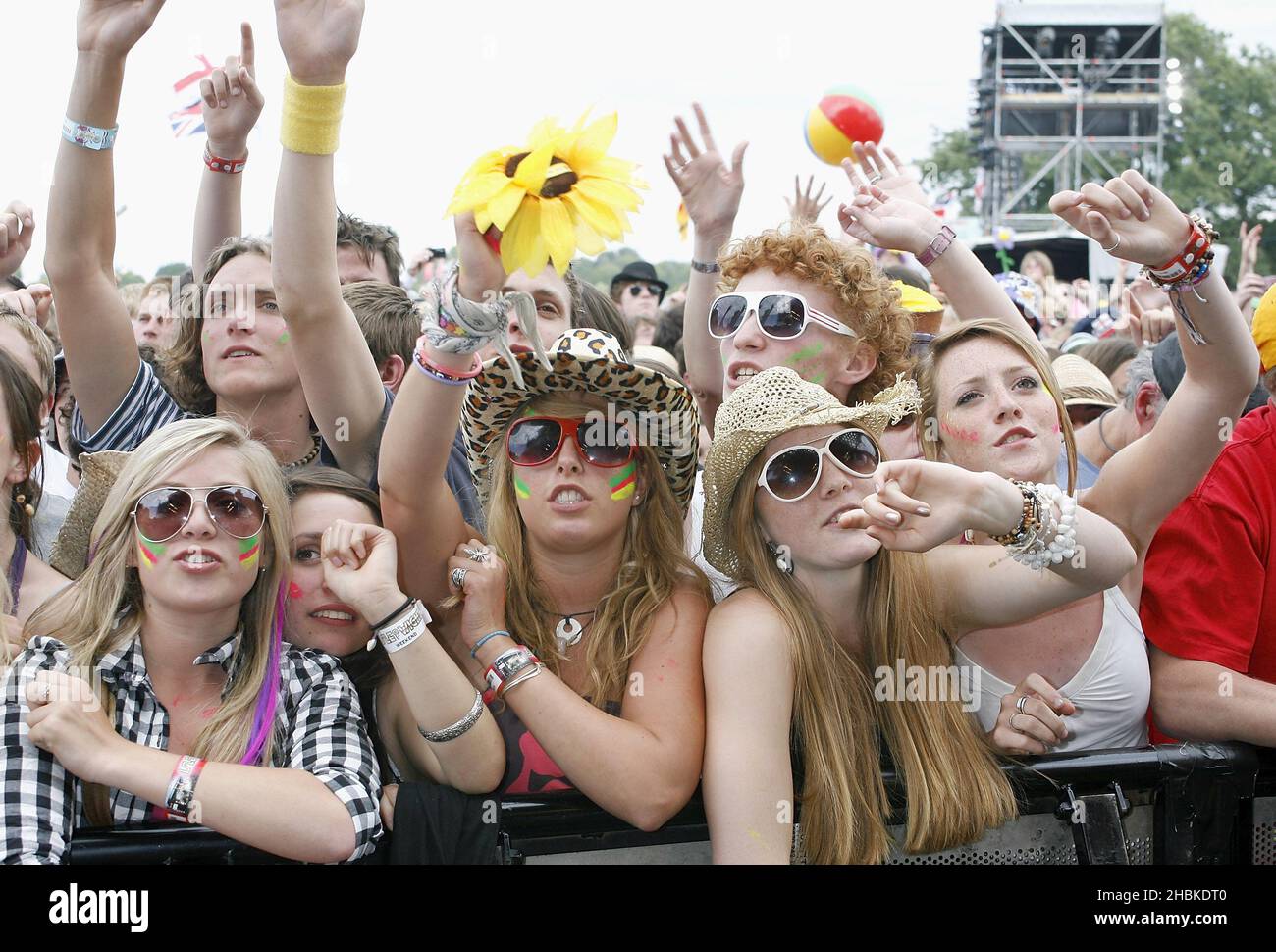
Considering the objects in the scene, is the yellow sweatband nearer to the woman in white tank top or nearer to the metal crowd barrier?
the metal crowd barrier

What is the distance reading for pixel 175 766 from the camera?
Answer: 230 cm

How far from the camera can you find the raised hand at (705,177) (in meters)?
3.65

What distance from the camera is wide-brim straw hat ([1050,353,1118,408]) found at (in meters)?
4.98

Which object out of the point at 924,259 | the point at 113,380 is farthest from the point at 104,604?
the point at 924,259

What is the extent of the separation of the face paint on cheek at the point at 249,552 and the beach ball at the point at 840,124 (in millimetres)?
6432

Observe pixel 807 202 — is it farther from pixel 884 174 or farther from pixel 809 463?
pixel 809 463

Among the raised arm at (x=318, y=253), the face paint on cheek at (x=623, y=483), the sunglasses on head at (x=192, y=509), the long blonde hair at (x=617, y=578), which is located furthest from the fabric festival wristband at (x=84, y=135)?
the face paint on cheek at (x=623, y=483)

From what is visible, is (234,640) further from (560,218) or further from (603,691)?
(560,218)

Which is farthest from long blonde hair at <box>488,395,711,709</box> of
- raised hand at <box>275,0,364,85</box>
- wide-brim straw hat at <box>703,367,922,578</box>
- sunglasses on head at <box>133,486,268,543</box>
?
raised hand at <box>275,0,364,85</box>

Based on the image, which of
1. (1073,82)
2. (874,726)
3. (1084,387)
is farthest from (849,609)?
(1073,82)

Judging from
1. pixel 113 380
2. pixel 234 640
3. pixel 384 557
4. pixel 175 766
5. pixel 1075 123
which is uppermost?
pixel 1075 123

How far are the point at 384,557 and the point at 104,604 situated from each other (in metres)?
0.61

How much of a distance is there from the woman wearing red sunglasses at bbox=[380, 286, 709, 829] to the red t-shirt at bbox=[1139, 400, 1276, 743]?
1.12 metres
